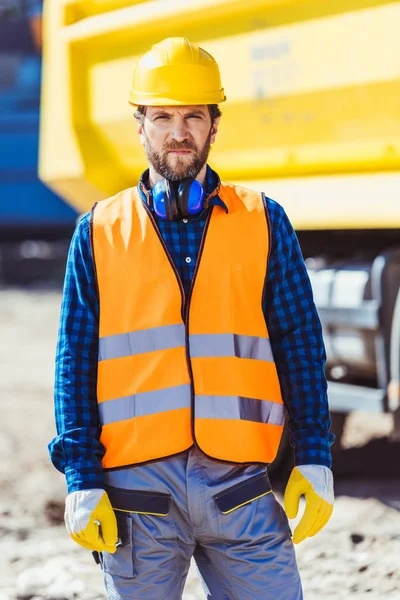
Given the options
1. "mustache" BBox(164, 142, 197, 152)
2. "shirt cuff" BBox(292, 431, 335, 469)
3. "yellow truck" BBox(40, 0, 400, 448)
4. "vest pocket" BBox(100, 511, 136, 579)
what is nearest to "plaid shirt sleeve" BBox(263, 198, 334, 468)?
"shirt cuff" BBox(292, 431, 335, 469)

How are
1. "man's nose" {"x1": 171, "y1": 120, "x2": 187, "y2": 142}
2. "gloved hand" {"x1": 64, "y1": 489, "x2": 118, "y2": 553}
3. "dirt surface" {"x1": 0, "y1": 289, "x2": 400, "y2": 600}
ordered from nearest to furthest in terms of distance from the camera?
"gloved hand" {"x1": 64, "y1": 489, "x2": 118, "y2": 553}
"man's nose" {"x1": 171, "y1": 120, "x2": 187, "y2": 142}
"dirt surface" {"x1": 0, "y1": 289, "x2": 400, "y2": 600}

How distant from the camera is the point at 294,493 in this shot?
199 centimetres

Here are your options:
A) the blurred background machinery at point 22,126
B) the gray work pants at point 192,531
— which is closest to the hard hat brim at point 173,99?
the gray work pants at point 192,531

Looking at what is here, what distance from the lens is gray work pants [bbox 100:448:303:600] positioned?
1938 mm

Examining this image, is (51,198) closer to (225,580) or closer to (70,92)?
(70,92)

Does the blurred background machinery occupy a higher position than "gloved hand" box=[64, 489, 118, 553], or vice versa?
the blurred background machinery

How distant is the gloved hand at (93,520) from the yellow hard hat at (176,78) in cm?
86

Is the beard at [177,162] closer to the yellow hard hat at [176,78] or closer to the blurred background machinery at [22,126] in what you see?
the yellow hard hat at [176,78]

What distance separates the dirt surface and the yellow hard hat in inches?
71.9

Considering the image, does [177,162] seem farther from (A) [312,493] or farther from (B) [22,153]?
(B) [22,153]

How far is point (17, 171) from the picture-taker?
Result: 9.59 m

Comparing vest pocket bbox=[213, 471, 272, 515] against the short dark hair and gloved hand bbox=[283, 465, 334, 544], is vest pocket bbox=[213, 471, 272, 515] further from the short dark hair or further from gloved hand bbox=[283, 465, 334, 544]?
the short dark hair

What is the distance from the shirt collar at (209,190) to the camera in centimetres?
205

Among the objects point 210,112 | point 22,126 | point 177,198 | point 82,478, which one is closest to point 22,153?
point 22,126
